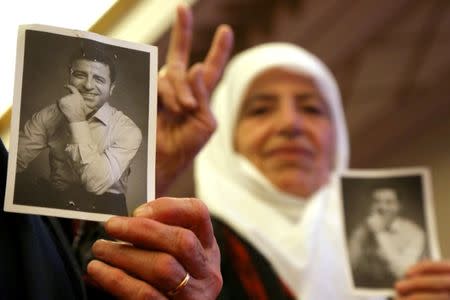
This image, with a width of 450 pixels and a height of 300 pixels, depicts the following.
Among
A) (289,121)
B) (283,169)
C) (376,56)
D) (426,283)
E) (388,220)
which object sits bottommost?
(426,283)

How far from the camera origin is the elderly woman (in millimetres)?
1541

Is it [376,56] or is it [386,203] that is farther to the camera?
→ [376,56]

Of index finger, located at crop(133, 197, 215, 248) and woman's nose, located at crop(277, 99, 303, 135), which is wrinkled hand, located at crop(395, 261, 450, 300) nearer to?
woman's nose, located at crop(277, 99, 303, 135)

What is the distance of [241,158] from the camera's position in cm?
171

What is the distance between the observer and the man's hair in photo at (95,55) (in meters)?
0.59

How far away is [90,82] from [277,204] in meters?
1.11

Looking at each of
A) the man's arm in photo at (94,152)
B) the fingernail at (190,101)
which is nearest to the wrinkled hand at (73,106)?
the man's arm in photo at (94,152)

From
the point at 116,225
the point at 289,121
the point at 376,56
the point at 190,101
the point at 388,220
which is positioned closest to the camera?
the point at 116,225

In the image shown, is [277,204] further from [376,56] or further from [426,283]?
[376,56]

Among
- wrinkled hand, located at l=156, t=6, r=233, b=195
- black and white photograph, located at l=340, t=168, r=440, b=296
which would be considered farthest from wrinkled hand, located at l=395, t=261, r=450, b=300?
wrinkled hand, located at l=156, t=6, r=233, b=195

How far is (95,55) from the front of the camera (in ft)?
1.94

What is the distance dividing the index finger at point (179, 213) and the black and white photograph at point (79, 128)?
0.6 inches

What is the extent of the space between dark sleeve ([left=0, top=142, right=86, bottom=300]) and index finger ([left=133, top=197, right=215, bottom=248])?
0.08 meters

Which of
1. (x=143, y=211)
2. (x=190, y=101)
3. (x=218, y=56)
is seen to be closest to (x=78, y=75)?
(x=143, y=211)
